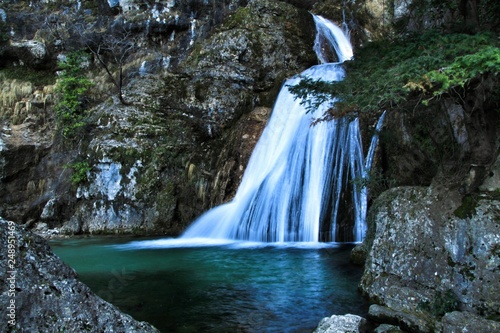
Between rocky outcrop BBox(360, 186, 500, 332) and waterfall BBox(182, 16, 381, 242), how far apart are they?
155 inches

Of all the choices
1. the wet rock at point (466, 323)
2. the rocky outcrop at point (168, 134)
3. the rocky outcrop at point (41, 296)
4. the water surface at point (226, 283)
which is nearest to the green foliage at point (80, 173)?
the rocky outcrop at point (168, 134)

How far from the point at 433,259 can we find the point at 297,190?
7.06 metres

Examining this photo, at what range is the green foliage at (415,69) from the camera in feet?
13.1

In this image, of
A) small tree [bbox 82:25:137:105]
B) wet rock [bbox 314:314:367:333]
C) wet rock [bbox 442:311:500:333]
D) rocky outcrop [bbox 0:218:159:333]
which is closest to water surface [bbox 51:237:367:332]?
wet rock [bbox 314:314:367:333]

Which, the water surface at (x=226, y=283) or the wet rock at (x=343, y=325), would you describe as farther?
the water surface at (x=226, y=283)

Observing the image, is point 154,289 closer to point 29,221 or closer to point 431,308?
point 431,308

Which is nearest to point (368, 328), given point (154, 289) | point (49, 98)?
point (154, 289)

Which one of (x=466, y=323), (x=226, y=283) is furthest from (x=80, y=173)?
(x=466, y=323)

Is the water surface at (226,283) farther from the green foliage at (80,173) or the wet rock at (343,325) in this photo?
the green foliage at (80,173)

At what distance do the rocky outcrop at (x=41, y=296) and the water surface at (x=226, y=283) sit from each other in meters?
1.89

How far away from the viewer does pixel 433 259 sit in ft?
18.0

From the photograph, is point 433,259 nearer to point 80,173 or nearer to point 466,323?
point 466,323

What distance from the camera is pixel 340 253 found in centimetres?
943

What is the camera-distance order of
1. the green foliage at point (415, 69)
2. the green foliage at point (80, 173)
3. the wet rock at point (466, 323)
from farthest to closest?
the green foliage at point (80, 173)
the wet rock at point (466, 323)
the green foliage at point (415, 69)
